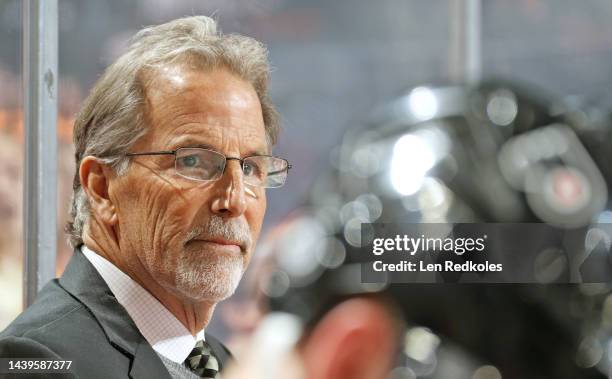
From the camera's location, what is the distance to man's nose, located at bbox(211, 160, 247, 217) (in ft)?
2.89

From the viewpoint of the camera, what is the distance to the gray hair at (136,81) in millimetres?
895

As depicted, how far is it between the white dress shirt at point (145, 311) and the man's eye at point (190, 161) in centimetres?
13

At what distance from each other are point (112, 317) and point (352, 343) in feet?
1.30

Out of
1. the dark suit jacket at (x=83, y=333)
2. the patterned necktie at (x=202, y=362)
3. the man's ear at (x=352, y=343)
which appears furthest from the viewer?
the man's ear at (x=352, y=343)

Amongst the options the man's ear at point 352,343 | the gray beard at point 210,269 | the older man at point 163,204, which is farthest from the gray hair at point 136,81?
the man's ear at point 352,343

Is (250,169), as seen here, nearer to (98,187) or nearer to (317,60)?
(98,187)

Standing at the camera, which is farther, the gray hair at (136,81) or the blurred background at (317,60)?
the blurred background at (317,60)

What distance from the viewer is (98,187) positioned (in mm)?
912

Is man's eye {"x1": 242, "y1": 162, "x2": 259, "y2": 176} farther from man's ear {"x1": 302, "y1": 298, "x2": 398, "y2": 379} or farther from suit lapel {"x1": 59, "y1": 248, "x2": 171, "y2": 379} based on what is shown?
man's ear {"x1": 302, "y1": 298, "x2": 398, "y2": 379}

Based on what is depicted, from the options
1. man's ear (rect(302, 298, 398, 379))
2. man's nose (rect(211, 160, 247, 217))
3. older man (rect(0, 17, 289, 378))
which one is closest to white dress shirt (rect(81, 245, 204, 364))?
older man (rect(0, 17, 289, 378))

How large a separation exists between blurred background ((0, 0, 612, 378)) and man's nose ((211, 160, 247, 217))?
14 cm

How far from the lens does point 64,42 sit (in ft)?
3.37

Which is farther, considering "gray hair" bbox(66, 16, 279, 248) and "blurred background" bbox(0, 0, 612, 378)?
"blurred background" bbox(0, 0, 612, 378)

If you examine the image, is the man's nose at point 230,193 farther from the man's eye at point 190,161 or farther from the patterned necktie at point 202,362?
the patterned necktie at point 202,362
